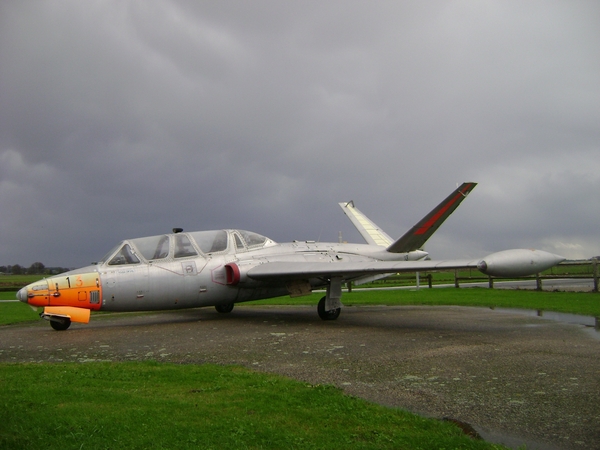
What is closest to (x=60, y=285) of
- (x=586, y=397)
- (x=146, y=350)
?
(x=146, y=350)

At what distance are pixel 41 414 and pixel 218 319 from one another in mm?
9995

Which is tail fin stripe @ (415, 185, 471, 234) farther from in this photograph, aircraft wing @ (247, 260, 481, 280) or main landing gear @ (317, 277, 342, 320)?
main landing gear @ (317, 277, 342, 320)

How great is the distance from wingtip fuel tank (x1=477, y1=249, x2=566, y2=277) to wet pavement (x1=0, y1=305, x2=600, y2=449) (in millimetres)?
1309

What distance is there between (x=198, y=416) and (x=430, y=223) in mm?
13292

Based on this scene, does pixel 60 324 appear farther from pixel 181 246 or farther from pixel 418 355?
pixel 418 355


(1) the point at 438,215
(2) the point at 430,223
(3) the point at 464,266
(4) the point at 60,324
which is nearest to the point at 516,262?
(3) the point at 464,266

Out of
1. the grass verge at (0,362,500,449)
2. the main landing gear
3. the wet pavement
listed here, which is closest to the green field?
the grass verge at (0,362,500,449)

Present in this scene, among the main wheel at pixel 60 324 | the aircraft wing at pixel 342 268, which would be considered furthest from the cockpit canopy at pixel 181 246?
the main wheel at pixel 60 324

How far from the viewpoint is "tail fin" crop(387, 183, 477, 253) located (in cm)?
1524

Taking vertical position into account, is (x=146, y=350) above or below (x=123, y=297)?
below

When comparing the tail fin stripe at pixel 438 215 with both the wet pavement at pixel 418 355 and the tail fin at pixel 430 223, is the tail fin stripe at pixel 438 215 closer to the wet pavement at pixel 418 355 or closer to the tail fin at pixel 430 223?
the tail fin at pixel 430 223

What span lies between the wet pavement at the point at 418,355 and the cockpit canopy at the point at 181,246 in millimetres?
1835

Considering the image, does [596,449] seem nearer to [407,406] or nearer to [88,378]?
[407,406]

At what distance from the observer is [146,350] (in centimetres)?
841
